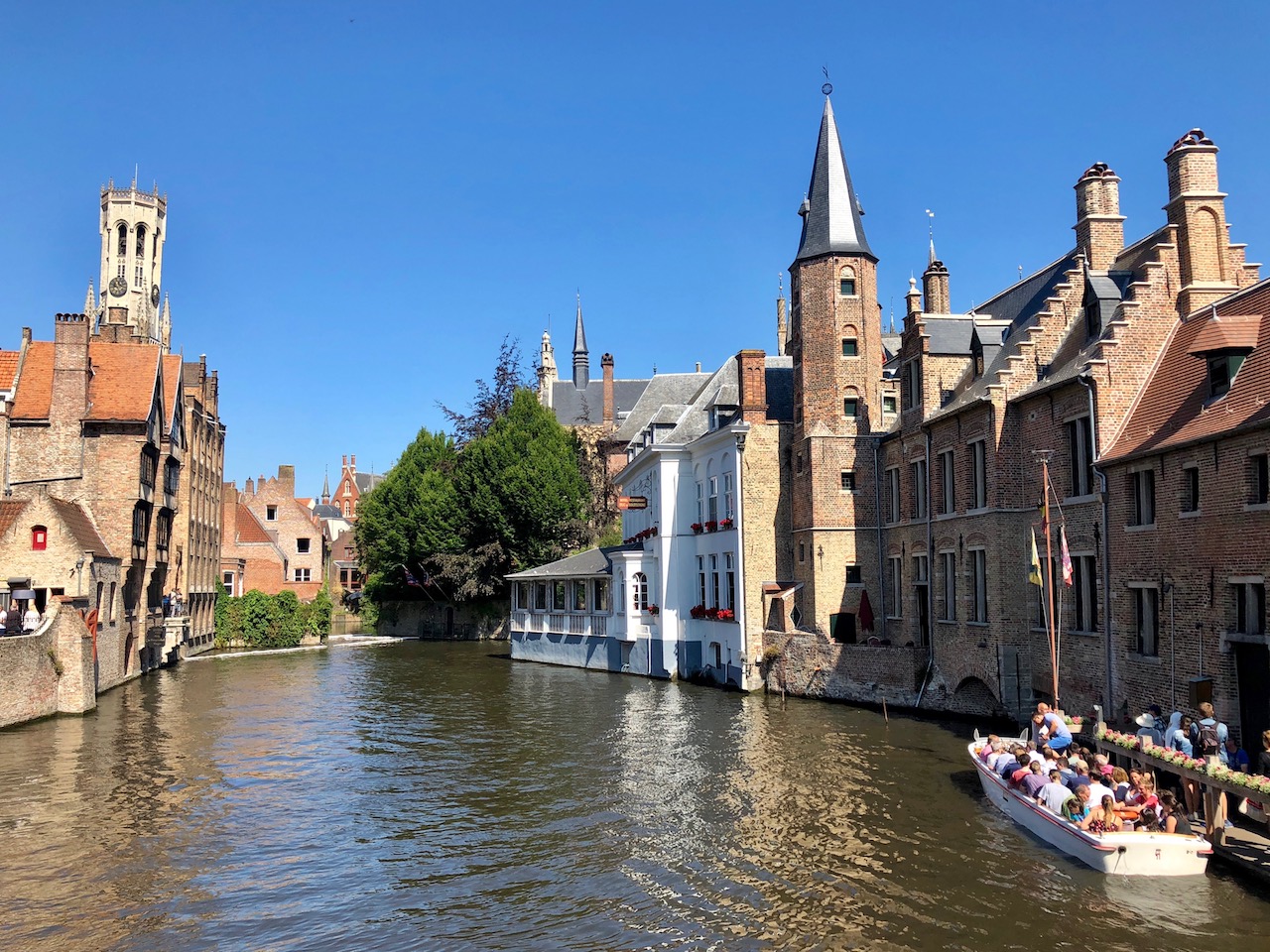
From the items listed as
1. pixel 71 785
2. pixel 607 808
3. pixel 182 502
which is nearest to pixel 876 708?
pixel 607 808

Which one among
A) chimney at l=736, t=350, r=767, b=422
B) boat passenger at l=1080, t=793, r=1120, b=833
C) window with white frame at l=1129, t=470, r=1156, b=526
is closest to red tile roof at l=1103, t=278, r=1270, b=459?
window with white frame at l=1129, t=470, r=1156, b=526

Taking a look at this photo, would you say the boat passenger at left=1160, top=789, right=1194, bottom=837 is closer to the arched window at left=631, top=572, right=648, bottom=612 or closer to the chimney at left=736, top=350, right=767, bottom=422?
the chimney at left=736, top=350, right=767, bottom=422

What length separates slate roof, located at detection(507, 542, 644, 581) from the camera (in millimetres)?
45375

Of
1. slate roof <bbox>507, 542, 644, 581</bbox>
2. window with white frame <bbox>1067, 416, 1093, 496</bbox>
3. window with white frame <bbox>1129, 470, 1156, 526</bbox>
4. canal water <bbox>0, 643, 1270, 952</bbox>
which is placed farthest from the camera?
slate roof <bbox>507, 542, 644, 581</bbox>

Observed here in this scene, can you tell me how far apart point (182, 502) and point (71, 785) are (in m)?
32.7

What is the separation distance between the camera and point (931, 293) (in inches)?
1663

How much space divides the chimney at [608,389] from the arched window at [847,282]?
44.9 m

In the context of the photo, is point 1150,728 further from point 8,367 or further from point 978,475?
point 8,367

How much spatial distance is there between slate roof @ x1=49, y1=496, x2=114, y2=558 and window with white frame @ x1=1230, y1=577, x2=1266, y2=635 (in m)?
34.2

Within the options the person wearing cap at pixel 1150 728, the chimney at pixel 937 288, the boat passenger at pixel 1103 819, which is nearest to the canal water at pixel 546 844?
the boat passenger at pixel 1103 819

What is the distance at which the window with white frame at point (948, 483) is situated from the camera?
29.7 meters

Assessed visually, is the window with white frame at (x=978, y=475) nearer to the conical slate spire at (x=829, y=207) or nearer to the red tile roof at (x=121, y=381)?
the conical slate spire at (x=829, y=207)

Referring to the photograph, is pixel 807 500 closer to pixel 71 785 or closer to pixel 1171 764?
pixel 1171 764

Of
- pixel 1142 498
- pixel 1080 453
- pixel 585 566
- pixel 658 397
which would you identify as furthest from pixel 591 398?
pixel 1142 498
